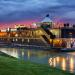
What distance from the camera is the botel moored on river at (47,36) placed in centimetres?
8944

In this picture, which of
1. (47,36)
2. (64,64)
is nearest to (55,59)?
(64,64)

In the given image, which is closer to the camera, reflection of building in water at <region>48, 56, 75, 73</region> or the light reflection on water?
reflection of building in water at <region>48, 56, 75, 73</region>

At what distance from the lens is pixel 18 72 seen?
725 inches

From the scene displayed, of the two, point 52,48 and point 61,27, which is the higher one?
point 61,27

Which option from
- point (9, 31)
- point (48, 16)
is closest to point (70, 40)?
point (48, 16)

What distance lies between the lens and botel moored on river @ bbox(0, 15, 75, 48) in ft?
293

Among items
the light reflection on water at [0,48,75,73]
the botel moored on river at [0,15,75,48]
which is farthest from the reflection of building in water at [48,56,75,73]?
the botel moored on river at [0,15,75,48]

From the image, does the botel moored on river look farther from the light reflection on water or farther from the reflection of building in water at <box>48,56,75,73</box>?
the reflection of building in water at <box>48,56,75,73</box>

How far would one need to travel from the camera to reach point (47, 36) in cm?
9119

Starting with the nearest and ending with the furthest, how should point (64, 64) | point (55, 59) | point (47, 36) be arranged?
point (64, 64)
point (55, 59)
point (47, 36)

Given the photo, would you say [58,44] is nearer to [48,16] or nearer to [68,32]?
[68,32]

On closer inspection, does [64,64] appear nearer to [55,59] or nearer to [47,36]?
[55,59]

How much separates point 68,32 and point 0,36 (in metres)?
36.4

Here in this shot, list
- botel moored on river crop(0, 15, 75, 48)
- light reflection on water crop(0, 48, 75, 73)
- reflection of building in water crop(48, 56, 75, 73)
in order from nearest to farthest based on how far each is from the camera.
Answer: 1. reflection of building in water crop(48, 56, 75, 73)
2. light reflection on water crop(0, 48, 75, 73)
3. botel moored on river crop(0, 15, 75, 48)
